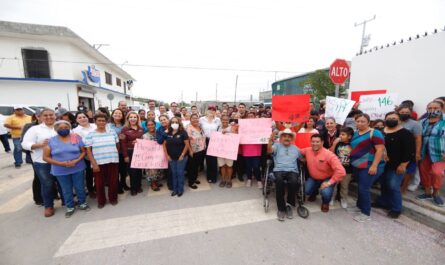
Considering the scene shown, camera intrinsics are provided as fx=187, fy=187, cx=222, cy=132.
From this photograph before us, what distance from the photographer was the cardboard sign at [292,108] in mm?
3664

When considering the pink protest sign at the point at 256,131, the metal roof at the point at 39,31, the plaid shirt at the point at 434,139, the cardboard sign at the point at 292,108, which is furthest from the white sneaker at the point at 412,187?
the metal roof at the point at 39,31

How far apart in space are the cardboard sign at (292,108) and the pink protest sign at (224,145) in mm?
1038

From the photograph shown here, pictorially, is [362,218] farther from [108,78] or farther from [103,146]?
[108,78]

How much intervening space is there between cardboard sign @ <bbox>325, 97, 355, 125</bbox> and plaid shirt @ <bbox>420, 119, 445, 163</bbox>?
1195 millimetres

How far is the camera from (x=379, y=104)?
4125 millimetres

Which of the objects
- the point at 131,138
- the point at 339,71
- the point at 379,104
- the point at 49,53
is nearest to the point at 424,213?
the point at 379,104

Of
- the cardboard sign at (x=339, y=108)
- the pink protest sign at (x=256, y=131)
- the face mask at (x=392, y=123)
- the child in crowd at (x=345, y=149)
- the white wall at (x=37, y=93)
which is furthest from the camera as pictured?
the white wall at (x=37, y=93)

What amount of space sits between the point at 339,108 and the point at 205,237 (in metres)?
3.59

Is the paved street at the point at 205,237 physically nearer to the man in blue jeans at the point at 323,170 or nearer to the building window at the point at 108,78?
the man in blue jeans at the point at 323,170

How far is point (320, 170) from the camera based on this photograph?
3324 mm

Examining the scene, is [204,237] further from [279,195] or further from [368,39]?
[368,39]

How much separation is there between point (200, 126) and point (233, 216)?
7.57 ft

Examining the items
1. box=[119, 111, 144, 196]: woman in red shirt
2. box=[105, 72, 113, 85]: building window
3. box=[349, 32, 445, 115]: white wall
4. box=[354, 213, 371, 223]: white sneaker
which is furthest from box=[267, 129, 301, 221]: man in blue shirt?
box=[105, 72, 113, 85]: building window

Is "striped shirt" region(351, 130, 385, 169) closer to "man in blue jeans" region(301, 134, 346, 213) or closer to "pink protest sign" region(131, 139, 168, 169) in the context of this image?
"man in blue jeans" region(301, 134, 346, 213)
